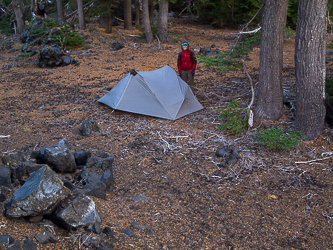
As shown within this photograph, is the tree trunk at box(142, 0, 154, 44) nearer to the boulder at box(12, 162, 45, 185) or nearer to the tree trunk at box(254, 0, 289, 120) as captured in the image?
the tree trunk at box(254, 0, 289, 120)

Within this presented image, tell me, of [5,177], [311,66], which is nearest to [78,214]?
[5,177]

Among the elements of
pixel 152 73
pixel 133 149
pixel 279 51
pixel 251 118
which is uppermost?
pixel 279 51

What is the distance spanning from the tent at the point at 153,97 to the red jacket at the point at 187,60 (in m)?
0.73

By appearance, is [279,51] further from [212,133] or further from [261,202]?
[261,202]

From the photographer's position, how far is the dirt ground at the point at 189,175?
346 cm

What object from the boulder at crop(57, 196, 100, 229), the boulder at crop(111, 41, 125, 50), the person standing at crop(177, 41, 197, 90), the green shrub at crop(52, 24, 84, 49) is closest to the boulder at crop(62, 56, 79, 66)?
the green shrub at crop(52, 24, 84, 49)

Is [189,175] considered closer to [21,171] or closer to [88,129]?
[21,171]

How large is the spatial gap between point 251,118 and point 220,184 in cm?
238

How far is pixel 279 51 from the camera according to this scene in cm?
651

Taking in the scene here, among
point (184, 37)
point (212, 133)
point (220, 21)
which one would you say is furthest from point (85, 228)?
point (220, 21)

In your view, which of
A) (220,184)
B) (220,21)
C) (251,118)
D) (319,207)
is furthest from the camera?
(220,21)

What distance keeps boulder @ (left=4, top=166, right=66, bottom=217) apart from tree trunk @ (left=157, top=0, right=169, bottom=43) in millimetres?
14548

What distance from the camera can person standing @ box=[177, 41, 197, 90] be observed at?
8.34 meters

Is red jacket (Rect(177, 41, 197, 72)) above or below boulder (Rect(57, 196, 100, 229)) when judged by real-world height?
above
